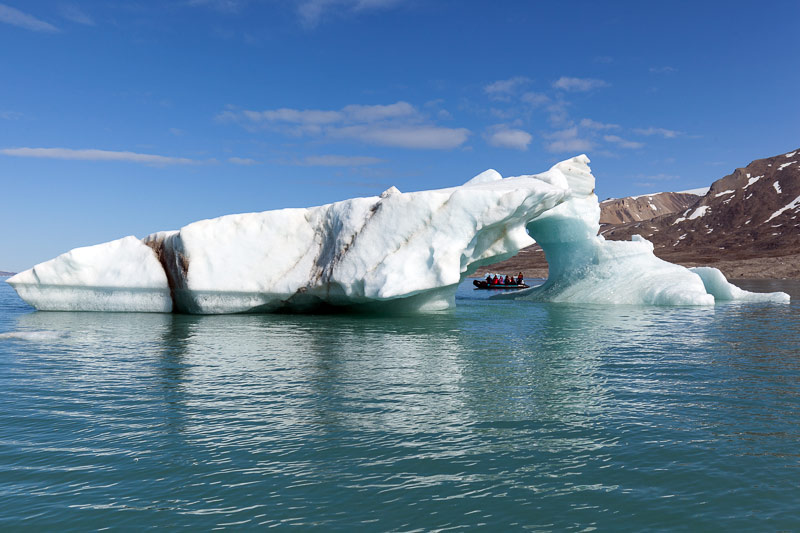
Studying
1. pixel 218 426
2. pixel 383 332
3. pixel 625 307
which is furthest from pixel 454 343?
pixel 625 307

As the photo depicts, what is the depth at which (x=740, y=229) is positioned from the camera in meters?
126

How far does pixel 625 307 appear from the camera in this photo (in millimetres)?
25406

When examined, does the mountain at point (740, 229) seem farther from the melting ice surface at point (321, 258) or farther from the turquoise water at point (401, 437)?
the turquoise water at point (401, 437)

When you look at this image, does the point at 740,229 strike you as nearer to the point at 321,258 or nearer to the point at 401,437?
the point at 321,258

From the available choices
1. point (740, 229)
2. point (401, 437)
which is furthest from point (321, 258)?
point (740, 229)

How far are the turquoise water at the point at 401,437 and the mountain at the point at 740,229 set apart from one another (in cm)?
8509

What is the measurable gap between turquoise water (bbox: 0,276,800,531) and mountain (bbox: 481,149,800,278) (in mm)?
85089

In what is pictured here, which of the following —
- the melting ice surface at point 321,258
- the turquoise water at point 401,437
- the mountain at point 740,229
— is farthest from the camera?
the mountain at point 740,229

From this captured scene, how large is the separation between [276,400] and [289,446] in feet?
6.88

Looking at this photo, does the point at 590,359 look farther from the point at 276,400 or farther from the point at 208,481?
the point at 208,481

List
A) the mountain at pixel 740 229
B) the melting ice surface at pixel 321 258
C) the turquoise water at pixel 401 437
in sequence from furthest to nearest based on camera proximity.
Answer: the mountain at pixel 740 229 → the melting ice surface at pixel 321 258 → the turquoise water at pixel 401 437

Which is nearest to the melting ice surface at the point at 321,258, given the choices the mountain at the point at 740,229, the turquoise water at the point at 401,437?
the turquoise water at the point at 401,437

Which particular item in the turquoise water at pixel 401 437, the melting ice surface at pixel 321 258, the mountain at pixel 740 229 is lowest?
the turquoise water at pixel 401 437

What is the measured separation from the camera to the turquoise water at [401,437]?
459 cm
